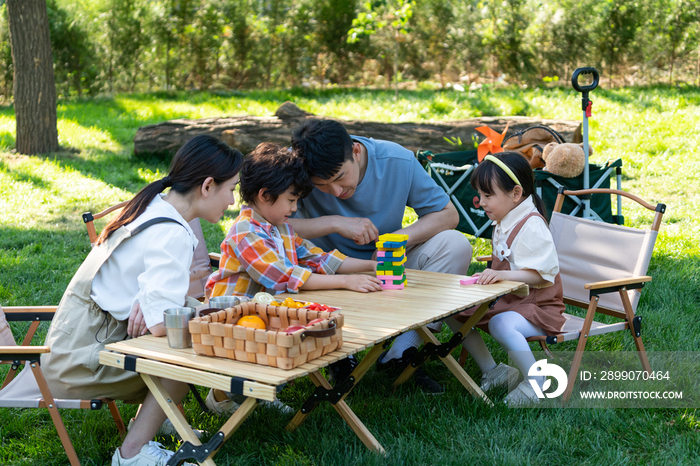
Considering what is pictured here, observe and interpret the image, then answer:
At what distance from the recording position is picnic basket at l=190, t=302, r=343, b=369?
6.06ft

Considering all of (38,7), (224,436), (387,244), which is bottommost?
(224,436)

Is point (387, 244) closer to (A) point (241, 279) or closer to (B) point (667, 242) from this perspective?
(A) point (241, 279)

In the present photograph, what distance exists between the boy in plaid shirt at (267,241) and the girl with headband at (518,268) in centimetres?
74

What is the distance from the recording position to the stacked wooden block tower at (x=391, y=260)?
2736 mm

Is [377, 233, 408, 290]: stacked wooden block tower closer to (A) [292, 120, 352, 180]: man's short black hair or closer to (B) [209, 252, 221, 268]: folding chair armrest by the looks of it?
(A) [292, 120, 352, 180]: man's short black hair

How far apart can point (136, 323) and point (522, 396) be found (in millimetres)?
1818

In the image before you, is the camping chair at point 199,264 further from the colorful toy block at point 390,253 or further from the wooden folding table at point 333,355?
the colorful toy block at point 390,253

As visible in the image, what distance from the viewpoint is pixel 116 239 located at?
2381 mm

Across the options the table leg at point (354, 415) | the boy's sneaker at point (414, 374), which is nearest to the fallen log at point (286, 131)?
the boy's sneaker at point (414, 374)

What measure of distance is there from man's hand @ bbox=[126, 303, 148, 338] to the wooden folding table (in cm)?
12

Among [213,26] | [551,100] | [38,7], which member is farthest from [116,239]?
[213,26]

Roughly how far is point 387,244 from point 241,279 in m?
0.68

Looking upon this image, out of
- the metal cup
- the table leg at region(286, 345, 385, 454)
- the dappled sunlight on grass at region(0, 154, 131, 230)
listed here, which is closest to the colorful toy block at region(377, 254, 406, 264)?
the table leg at region(286, 345, 385, 454)

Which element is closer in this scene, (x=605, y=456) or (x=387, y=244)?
(x=605, y=456)
